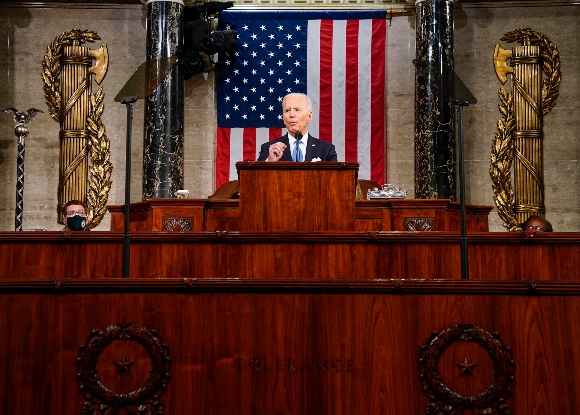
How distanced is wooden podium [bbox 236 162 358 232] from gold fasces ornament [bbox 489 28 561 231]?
18.1 feet

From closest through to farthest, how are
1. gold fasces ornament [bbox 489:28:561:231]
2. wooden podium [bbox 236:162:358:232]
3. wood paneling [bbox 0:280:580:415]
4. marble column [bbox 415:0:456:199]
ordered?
wood paneling [bbox 0:280:580:415]
wooden podium [bbox 236:162:358:232]
marble column [bbox 415:0:456:199]
gold fasces ornament [bbox 489:28:561:231]

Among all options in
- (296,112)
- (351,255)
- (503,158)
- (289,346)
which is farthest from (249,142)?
(289,346)

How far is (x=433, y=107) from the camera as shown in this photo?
31.9 feet

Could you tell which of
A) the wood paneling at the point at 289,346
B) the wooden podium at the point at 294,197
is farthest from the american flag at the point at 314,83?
the wood paneling at the point at 289,346

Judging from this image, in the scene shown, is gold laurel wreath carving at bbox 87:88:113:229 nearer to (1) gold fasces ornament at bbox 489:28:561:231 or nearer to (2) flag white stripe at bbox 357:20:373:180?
(2) flag white stripe at bbox 357:20:373:180

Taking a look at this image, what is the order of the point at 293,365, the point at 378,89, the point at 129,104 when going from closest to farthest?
the point at 293,365, the point at 129,104, the point at 378,89

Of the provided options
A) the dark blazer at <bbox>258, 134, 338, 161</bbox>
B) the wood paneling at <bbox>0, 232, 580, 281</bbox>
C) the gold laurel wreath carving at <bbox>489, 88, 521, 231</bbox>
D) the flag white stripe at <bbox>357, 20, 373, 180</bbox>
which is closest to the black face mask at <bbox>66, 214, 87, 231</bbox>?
the wood paneling at <bbox>0, 232, 580, 281</bbox>

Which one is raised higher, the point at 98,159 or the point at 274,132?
the point at 274,132

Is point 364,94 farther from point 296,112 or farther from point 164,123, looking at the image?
point 296,112

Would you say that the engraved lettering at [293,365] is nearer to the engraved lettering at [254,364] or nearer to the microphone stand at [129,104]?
the engraved lettering at [254,364]

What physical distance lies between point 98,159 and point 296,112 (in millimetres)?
3996

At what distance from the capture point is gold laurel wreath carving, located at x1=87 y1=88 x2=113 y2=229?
34.6 feet

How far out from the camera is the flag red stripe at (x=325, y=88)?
1055cm

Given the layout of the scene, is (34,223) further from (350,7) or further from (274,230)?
(274,230)
